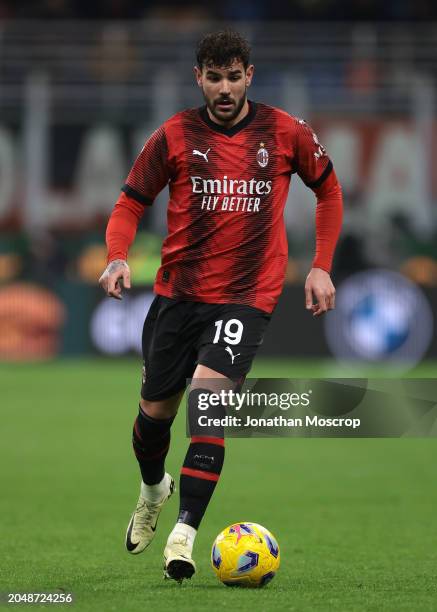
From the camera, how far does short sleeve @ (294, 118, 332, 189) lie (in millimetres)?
6008

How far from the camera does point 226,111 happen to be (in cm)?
580

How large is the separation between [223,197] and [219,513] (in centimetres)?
282

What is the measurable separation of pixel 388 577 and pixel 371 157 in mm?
15071

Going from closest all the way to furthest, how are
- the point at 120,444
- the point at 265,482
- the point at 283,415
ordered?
the point at 283,415
the point at 265,482
the point at 120,444

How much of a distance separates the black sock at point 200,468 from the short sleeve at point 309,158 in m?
1.18

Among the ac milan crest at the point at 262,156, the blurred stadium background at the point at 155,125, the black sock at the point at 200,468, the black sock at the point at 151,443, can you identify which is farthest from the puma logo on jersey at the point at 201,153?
the blurred stadium background at the point at 155,125

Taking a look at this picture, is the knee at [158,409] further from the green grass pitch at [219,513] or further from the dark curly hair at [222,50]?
the dark curly hair at [222,50]

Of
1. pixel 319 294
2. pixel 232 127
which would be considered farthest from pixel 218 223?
pixel 319 294

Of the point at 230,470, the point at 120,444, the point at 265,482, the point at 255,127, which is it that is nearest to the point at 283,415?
the point at 255,127

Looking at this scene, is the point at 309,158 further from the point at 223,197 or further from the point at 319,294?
the point at 319,294

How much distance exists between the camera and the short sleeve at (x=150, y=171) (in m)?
5.92

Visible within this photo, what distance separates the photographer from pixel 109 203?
19891 mm

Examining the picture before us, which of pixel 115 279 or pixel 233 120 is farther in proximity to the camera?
pixel 233 120

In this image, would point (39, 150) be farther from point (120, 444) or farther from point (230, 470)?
point (230, 470)
